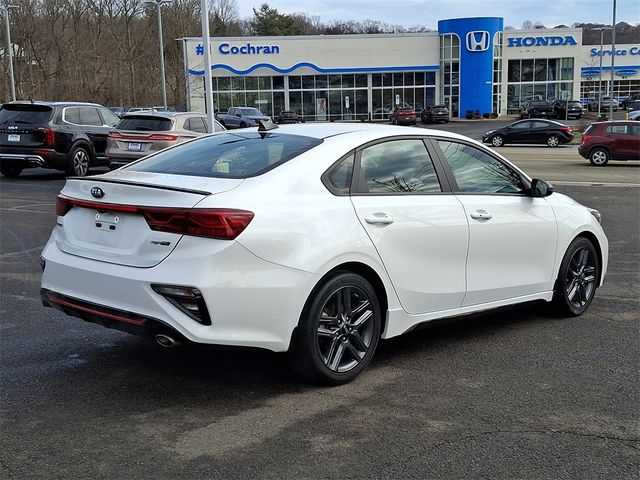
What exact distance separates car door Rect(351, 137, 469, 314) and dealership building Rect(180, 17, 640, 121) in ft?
195

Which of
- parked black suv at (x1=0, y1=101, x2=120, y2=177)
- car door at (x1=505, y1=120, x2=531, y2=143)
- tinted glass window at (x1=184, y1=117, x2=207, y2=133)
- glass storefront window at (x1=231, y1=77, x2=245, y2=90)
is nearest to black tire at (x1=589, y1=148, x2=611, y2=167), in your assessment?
car door at (x1=505, y1=120, x2=531, y2=143)

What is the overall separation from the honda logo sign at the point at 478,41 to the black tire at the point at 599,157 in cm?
4183

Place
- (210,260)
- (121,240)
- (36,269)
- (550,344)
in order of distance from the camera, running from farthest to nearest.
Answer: (36,269) < (550,344) < (121,240) < (210,260)

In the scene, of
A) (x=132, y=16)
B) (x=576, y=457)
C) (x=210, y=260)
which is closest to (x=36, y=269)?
(x=210, y=260)

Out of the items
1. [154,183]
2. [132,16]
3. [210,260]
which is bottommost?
[210,260]

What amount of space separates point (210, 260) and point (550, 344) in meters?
2.90

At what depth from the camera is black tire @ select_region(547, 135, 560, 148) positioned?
1400 inches

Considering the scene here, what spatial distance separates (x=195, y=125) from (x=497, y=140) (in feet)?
73.6

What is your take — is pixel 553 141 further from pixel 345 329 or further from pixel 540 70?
pixel 540 70

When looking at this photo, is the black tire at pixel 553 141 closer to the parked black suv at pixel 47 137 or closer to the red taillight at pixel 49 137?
the parked black suv at pixel 47 137

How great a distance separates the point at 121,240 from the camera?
14.0ft

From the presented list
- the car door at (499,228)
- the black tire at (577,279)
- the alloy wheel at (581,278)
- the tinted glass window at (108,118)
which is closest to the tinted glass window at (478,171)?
the car door at (499,228)

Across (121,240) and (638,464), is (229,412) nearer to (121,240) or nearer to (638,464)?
(121,240)

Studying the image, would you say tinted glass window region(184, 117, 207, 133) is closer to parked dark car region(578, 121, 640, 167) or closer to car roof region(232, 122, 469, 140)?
car roof region(232, 122, 469, 140)
